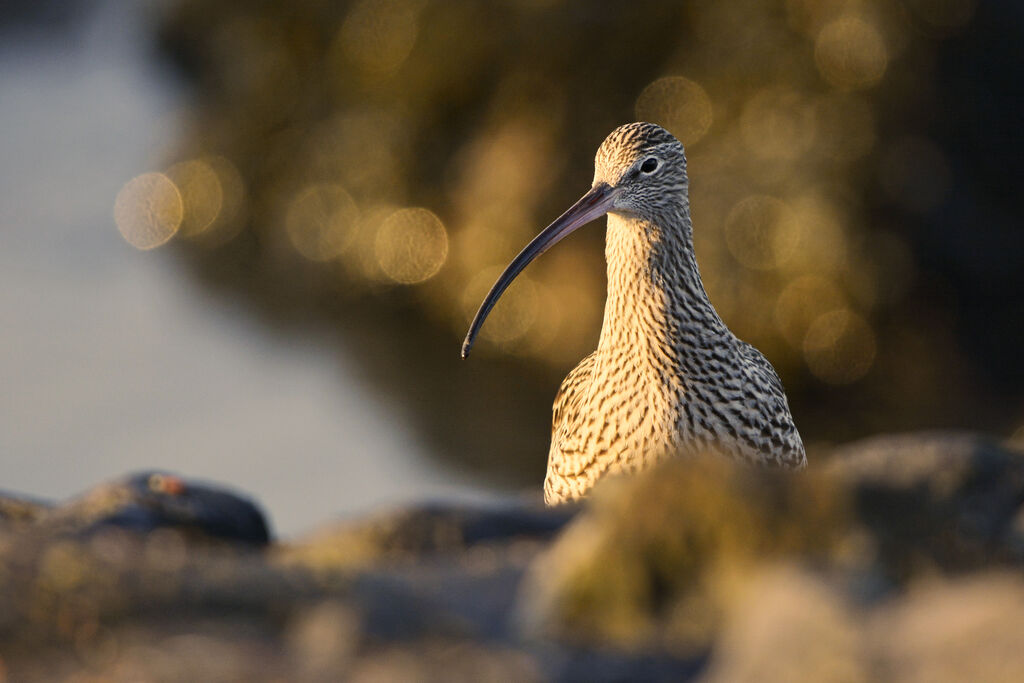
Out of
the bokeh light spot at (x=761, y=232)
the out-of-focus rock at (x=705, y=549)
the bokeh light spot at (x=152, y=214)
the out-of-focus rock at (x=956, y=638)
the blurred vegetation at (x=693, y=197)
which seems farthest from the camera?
the bokeh light spot at (x=152, y=214)

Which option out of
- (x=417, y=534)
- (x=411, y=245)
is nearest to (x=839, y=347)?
(x=411, y=245)

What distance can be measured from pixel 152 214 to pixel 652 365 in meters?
12.2

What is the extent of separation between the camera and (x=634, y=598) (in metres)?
3.46

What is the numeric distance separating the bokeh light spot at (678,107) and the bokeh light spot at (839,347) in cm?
Answer: 198

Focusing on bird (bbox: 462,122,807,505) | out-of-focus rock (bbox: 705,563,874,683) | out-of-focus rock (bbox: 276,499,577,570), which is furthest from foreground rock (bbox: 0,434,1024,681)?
bird (bbox: 462,122,807,505)

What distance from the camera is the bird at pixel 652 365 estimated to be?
239 inches

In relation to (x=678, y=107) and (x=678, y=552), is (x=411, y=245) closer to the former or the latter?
(x=678, y=107)

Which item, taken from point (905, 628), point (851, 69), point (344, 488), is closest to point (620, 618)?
point (905, 628)

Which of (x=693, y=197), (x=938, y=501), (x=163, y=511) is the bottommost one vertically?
(x=938, y=501)

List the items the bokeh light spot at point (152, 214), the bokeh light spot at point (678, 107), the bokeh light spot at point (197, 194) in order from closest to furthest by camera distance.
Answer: the bokeh light spot at point (678, 107) < the bokeh light spot at point (197, 194) < the bokeh light spot at point (152, 214)

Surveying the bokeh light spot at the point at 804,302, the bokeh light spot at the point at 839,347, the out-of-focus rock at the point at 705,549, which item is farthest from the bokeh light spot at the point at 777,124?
the out-of-focus rock at the point at 705,549

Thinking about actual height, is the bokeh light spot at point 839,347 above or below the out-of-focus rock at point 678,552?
above

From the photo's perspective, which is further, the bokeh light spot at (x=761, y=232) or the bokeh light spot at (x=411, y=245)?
the bokeh light spot at (x=411, y=245)

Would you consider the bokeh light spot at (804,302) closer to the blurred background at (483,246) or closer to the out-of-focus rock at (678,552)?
the blurred background at (483,246)
